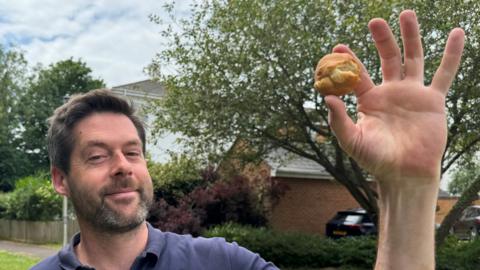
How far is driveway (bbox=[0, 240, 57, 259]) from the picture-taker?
18.2 m

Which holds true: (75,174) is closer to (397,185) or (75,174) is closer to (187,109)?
(397,185)

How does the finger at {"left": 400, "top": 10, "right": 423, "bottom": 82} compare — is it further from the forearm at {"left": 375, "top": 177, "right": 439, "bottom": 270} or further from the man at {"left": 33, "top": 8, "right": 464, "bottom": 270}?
the forearm at {"left": 375, "top": 177, "right": 439, "bottom": 270}

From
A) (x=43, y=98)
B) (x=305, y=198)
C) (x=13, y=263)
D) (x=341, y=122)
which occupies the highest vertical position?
(x=43, y=98)

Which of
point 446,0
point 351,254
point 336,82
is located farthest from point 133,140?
point 351,254

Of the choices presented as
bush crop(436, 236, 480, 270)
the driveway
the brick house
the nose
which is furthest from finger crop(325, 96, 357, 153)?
the brick house

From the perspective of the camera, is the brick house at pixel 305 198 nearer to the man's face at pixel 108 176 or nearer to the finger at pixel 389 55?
the man's face at pixel 108 176

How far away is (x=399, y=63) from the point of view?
1856mm

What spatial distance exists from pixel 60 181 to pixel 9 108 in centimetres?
4958

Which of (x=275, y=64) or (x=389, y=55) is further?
(x=275, y=64)

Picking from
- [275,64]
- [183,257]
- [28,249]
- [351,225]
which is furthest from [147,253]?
[28,249]

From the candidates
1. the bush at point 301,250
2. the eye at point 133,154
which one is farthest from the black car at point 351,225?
the eye at point 133,154

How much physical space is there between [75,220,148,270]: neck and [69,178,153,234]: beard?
0.11 ft

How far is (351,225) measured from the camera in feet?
58.6

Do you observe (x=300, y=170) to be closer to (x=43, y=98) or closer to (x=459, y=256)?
(x=459, y=256)
